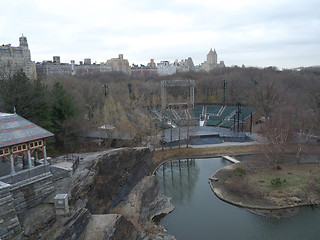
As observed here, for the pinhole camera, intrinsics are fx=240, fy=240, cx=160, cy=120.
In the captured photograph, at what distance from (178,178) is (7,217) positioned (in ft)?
50.6

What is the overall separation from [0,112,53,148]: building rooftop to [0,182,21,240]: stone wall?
2.07 metres

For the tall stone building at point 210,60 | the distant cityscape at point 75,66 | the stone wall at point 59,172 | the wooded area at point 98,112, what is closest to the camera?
the stone wall at point 59,172

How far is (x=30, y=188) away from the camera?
1149 centimetres

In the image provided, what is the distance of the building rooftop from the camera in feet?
36.1

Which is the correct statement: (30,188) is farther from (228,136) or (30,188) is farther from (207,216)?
(228,136)

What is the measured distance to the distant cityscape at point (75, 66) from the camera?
68.2m

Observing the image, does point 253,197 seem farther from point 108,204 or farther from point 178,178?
point 108,204

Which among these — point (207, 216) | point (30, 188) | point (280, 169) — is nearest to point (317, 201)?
point (280, 169)

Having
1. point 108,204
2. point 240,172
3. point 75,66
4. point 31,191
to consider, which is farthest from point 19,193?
point 75,66

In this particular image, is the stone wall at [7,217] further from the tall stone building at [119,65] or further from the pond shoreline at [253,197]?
the tall stone building at [119,65]

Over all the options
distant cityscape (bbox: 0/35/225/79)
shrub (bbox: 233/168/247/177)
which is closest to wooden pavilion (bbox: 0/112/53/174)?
shrub (bbox: 233/168/247/177)

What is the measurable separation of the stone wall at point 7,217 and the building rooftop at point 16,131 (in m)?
2.07

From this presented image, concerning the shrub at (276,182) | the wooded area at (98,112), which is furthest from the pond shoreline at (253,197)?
the wooded area at (98,112)

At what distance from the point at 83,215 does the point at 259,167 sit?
1666 centimetres
